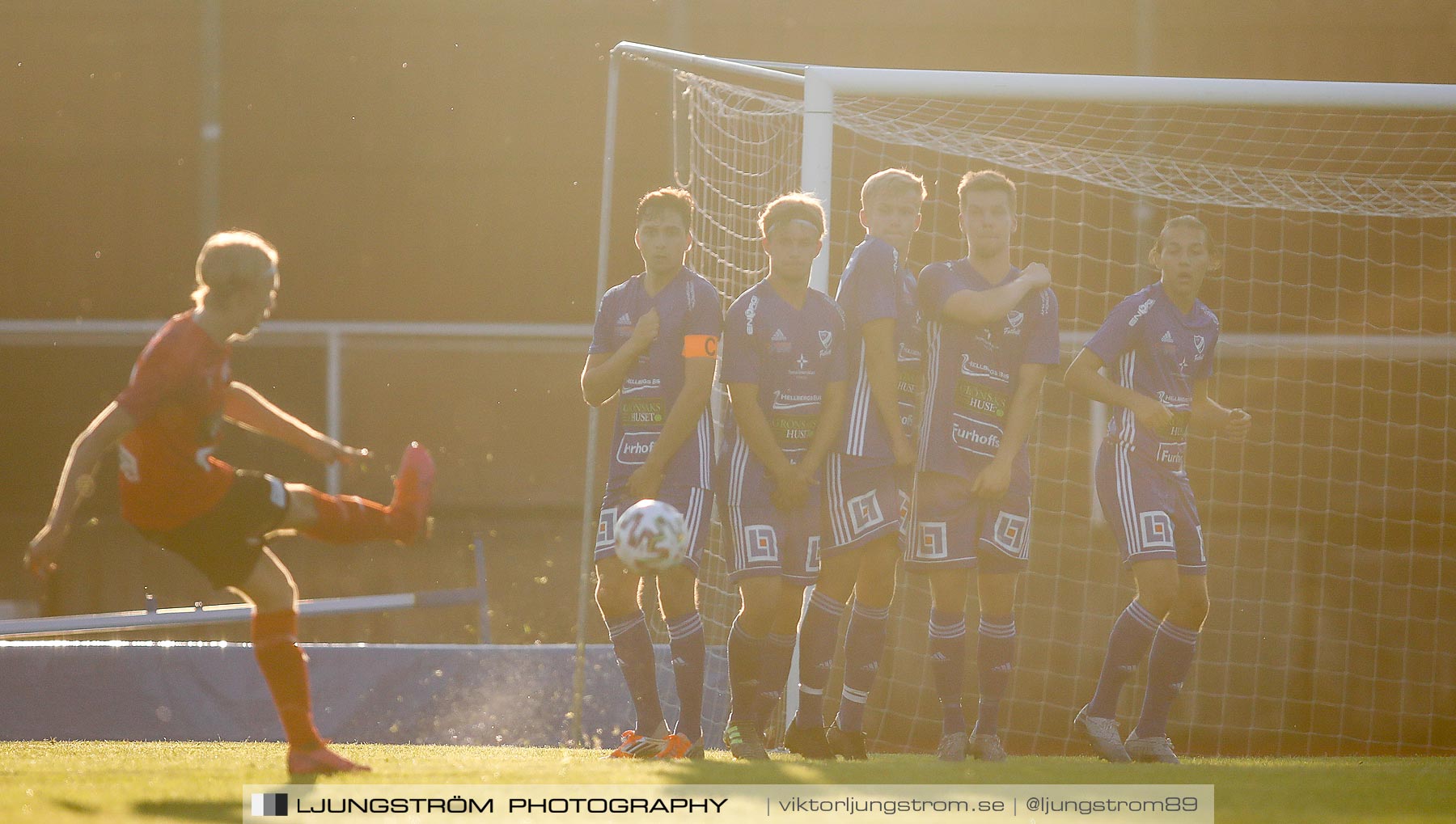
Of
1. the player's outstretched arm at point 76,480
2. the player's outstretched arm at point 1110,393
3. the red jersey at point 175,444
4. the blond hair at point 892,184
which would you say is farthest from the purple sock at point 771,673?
the player's outstretched arm at point 76,480

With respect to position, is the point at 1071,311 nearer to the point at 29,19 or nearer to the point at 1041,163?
the point at 1041,163

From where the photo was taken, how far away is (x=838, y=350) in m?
4.30

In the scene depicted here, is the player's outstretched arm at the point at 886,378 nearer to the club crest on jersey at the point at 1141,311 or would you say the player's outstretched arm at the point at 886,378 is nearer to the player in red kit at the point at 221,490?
the club crest on jersey at the point at 1141,311

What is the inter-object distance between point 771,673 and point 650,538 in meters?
0.77

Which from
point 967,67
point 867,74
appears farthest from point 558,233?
point 867,74

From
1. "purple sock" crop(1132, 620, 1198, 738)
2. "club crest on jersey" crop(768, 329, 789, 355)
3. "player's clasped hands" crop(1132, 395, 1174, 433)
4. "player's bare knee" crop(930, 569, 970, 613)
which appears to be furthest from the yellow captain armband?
"purple sock" crop(1132, 620, 1198, 738)

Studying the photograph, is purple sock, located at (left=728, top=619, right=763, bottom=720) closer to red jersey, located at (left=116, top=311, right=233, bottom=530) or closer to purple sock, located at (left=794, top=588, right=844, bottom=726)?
purple sock, located at (left=794, top=588, right=844, bottom=726)

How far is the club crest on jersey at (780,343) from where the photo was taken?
4246 millimetres

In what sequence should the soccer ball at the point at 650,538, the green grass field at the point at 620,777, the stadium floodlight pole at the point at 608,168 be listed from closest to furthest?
the green grass field at the point at 620,777 < the soccer ball at the point at 650,538 < the stadium floodlight pole at the point at 608,168

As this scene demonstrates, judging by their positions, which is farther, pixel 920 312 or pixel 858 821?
pixel 920 312

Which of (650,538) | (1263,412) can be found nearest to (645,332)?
(650,538)

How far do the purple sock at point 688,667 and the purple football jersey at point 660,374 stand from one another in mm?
408

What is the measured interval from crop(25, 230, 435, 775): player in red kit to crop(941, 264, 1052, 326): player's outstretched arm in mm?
1787

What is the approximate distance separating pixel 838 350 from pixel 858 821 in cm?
177
